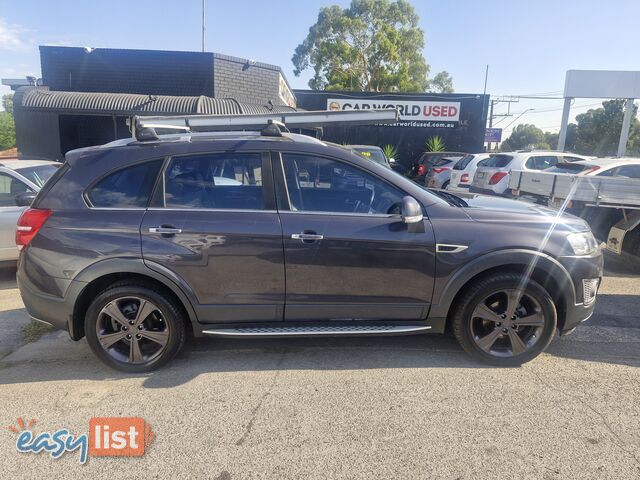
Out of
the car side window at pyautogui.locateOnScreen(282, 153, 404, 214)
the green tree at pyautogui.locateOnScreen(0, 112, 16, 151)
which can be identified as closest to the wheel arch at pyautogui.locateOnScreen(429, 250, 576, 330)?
the car side window at pyautogui.locateOnScreen(282, 153, 404, 214)

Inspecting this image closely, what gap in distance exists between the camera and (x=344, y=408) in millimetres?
2904

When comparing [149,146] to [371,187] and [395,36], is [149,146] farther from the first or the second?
[395,36]

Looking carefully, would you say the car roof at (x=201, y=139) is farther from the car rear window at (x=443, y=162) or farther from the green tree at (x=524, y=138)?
the green tree at (x=524, y=138)

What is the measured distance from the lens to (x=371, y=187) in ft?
11.2

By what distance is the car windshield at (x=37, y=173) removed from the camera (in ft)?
19.3

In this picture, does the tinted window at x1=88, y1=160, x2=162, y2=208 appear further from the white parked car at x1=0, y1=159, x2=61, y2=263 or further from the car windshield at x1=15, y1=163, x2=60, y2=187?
the car windshield at x1=15, y1=163, x2=60, y2=187

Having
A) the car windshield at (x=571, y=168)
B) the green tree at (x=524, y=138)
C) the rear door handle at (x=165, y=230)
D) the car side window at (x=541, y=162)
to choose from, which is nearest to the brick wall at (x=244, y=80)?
the car side window at (x=541, y=162)

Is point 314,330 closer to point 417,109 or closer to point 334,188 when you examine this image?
point 334,188

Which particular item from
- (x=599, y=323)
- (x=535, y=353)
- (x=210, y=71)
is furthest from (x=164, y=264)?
(x=210, y=71)

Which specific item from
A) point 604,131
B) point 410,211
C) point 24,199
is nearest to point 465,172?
point 410,211

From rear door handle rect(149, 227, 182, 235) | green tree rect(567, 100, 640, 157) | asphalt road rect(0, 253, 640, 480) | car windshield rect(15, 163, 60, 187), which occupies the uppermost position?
green tree rect(567, 100, 640, 157)

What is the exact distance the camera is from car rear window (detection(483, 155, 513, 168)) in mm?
10547

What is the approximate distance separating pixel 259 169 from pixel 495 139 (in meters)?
39.7

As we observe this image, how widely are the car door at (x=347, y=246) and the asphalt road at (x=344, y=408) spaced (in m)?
0.50
